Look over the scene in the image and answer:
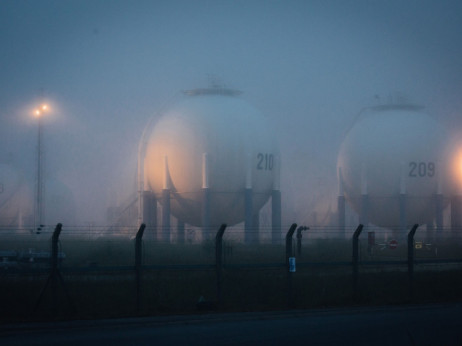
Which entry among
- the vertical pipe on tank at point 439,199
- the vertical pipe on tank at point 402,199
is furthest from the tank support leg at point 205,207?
the vertical pipe on tank at point 439,199

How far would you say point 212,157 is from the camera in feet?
134

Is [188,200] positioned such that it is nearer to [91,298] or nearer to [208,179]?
[208,179]

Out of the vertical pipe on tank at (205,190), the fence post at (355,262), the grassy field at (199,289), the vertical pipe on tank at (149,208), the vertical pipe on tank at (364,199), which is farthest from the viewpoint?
the vertical pipe on tank at (364,199)

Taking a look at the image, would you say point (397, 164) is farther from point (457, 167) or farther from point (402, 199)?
point (457, 167)

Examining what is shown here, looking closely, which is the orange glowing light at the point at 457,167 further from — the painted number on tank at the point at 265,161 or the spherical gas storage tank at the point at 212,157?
the painted number on tank at the point at 265,161

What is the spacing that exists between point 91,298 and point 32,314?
2.28 meters

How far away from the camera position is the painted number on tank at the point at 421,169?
45.4 meters

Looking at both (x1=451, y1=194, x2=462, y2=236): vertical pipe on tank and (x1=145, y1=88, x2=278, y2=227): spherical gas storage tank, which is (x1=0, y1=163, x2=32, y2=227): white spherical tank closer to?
(x1=145, y1=88, x2=278, y2=227): spherical gas storage tank

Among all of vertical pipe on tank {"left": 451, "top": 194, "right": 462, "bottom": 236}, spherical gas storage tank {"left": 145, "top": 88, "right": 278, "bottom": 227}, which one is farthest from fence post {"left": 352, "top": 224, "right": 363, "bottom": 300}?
vertical pipe on tank {"left": 451, "top": 194, "right": 462, "bottom": 236}

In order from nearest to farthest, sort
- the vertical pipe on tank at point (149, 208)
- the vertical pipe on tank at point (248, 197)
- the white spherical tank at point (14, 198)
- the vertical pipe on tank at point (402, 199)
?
the vertical pipe on tank at point (248, 197) < the vertical pipe on tank at point (149, 208) < the vertical pipe on tank at point (402, 199) < the white spherical tank at point (14, 198)

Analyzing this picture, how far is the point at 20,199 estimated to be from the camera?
57969mm

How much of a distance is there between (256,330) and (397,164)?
113 ft

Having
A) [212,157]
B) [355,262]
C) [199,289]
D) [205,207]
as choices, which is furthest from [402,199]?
[199,289]

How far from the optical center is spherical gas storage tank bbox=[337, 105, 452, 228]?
45.3 metres
